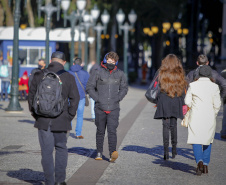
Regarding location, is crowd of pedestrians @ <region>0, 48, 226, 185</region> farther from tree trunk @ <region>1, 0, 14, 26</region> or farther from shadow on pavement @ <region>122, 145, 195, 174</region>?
tree trunk @ <region>1, 0, 14, 26</region>

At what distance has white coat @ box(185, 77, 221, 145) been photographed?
316 inches

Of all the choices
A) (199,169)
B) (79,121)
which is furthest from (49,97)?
(79,121)

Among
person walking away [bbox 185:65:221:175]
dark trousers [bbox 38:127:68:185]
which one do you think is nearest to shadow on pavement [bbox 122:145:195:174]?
person walking away [bbox 185:65:221:175]

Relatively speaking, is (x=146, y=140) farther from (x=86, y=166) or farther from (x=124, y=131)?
(x=86, y=166)

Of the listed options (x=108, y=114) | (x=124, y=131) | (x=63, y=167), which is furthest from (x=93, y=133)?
(x=63, y=167)

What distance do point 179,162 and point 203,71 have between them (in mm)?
1703

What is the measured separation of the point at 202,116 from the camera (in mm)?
8055

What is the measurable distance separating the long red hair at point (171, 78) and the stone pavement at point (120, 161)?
1078 mm

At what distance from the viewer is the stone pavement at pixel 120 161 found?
774cm

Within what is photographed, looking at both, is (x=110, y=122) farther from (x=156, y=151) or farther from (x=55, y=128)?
(x=55, y=128)

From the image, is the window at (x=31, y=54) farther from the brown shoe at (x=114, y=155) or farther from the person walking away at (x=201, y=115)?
the person walking away at (x=201, y=115)

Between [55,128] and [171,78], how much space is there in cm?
288

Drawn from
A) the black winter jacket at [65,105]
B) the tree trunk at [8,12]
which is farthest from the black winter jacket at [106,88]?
the tree trunk at [8,12]

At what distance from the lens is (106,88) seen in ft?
29.9
